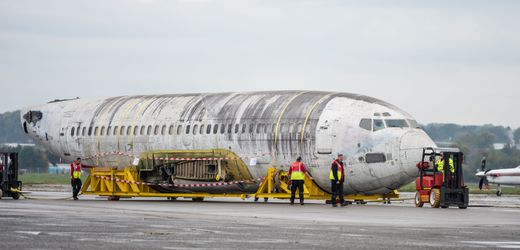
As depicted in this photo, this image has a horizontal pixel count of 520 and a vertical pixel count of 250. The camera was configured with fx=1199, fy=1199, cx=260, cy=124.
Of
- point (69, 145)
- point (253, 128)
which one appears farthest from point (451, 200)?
point (69, 145)

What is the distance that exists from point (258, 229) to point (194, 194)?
1900 cm

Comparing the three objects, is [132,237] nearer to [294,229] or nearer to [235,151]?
[294,229]

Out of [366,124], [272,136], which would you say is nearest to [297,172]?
[272,136]

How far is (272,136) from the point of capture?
131 feet

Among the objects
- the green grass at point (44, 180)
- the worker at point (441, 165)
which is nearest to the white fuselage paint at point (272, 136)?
the worker at point (441, 165)

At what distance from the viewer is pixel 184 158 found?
4253 centimetres

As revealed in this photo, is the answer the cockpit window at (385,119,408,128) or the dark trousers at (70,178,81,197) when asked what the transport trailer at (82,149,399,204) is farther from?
the cockpit window at (385,119,408,128)

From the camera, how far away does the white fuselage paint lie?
124 ft

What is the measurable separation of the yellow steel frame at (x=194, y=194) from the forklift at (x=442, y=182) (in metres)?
1.82

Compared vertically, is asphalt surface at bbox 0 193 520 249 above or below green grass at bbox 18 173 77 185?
above

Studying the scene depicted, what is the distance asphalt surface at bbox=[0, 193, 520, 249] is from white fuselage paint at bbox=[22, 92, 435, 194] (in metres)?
4.90

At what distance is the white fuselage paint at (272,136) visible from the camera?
3791cm

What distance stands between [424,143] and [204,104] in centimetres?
923

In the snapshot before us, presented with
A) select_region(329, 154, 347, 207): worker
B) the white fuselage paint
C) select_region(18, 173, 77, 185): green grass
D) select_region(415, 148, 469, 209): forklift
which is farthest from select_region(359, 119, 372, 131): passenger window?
select_region(18, 173, 77, 185): green grass
